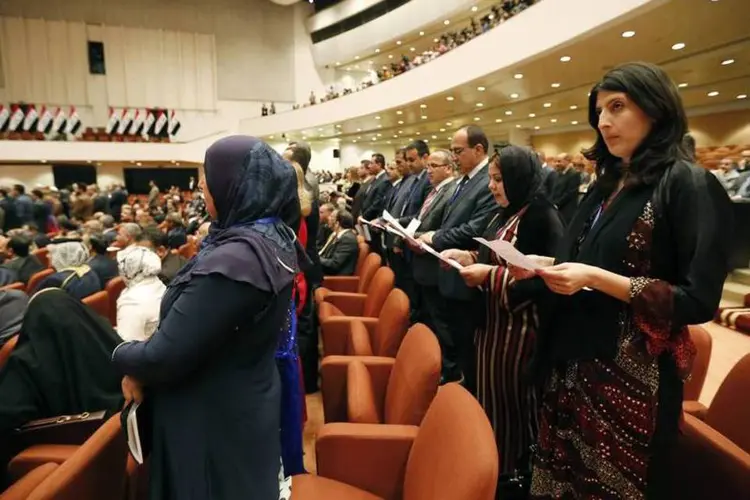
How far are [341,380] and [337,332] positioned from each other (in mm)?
644

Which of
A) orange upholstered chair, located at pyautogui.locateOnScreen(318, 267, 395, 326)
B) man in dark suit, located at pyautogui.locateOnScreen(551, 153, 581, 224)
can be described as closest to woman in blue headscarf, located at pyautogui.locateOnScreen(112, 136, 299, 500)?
orange upholstered chair, located at pyautogui.locateOnScreen(318, 267, 395, 326)

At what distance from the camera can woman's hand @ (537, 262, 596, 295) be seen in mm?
1091

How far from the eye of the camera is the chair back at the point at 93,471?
101cm

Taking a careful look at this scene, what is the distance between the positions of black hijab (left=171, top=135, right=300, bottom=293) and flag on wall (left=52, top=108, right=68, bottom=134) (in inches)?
813

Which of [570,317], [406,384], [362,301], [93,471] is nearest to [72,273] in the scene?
[362,301]

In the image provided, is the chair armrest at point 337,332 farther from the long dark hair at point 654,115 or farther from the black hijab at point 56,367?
the long dark hair at point 654,115

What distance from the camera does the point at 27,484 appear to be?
147cm

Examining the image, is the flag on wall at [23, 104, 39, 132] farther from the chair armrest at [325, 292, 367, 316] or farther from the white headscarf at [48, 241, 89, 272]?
the chair armrest at [325, 292, 367, 316]

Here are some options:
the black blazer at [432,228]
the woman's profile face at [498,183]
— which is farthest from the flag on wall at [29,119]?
the woman's profile face at [498,183]

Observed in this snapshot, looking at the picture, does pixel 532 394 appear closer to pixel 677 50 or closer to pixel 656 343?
pixel 656 343

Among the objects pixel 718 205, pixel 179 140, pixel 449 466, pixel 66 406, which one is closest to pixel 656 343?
pixel 718 205

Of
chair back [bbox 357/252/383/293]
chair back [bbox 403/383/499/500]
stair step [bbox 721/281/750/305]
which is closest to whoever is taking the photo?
chair back [bbox 403/383/499/500]

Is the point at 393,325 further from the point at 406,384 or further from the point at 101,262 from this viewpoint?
the point at 101,262

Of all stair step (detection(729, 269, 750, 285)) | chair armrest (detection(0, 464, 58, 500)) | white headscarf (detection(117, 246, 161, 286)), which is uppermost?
white headscarf (detection(117, 246, 161, 286))
